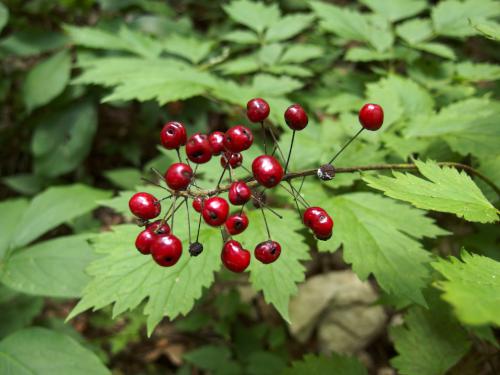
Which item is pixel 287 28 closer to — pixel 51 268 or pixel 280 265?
pixel 280 265

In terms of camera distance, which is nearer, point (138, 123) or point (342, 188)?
point (342, 188)

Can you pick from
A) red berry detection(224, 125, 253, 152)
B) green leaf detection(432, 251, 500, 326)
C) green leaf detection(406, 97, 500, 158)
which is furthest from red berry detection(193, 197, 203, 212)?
green leaf detection(406, 97, 500, 158)

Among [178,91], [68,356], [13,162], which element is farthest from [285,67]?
[13,162]

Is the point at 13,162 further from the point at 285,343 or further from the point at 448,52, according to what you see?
the point at 448,52

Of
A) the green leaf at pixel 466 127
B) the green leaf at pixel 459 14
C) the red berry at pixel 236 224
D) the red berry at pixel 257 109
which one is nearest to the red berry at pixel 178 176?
the red berry at pixel 236 224

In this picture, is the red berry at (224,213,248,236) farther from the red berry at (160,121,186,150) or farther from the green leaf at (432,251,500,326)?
the green leaf at (432,251,500,326)

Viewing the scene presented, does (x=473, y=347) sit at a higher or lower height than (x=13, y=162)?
higher

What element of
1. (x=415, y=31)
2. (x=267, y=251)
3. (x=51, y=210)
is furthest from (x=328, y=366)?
(x=415, y=31)

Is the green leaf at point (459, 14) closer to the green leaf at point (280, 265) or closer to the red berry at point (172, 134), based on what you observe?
the green leaf at point (280, 265)
